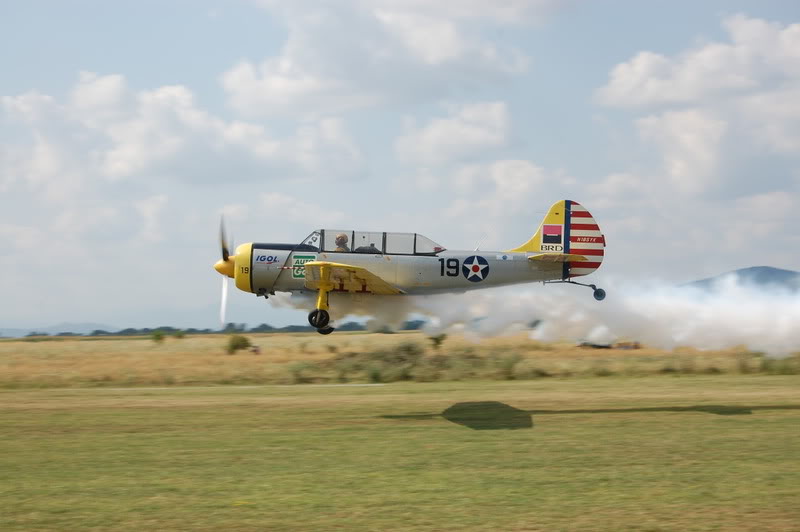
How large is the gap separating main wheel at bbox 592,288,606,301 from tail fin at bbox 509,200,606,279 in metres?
0.54

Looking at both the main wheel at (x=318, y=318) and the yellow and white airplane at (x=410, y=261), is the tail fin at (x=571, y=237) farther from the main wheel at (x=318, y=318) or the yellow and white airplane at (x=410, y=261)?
the main wheel at (x=318, y=318)

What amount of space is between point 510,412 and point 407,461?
4380 mm

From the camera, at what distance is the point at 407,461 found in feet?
34.1

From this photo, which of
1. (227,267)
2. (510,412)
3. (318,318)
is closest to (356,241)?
(318,318)

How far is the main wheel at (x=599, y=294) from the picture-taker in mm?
19562

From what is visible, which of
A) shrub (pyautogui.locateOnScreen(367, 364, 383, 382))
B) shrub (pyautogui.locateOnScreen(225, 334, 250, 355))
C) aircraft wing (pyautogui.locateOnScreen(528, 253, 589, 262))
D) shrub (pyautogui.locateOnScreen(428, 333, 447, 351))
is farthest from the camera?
shrub (pyautogui.locateOnScreen(225, 334, 250, 355))

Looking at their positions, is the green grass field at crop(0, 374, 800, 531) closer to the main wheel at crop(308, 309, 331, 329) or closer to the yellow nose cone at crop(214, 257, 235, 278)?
the main wheel at crop(308, 309, 331, 329)

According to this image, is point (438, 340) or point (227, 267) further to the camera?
point (438, 340)

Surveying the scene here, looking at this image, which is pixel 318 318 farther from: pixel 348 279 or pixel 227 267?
pixel 227 267

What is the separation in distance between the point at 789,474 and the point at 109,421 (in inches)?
431

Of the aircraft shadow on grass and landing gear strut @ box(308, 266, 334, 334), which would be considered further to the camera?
landing gear strut @ box(308, 266, 334, 334)

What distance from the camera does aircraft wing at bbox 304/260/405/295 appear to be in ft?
58.7

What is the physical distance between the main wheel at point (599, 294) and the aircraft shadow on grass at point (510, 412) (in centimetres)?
526

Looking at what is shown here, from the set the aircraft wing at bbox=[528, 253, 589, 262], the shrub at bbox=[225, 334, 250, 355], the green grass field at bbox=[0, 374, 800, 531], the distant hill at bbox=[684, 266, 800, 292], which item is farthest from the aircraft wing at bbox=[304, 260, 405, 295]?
the shrub at bbox=[225, 334, 250, 355]
